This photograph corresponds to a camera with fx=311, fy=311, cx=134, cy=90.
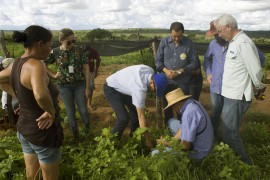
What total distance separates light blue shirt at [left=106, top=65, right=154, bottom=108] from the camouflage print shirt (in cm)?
60

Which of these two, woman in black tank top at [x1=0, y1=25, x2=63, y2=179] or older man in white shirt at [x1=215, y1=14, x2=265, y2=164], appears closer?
woman in black tank top at [x1=0, y1=25, x2=63, y2=179]

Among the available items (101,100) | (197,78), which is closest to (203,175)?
(197,78)

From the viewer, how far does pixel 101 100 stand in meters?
7.20

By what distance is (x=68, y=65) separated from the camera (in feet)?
14.2

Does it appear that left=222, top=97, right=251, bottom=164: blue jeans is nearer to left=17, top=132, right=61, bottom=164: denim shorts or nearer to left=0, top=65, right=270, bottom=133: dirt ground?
left=0, top=65, right=270, bottom=133: dirt ground

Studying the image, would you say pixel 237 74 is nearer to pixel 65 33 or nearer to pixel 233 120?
pixel 233 120

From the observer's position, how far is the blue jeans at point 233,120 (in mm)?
3598

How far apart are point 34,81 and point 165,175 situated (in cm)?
144

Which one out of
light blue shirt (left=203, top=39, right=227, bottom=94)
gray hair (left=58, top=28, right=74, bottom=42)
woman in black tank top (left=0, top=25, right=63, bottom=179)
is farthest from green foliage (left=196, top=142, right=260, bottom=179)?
gray hair (left=58, top=28, right=74, bottom=42)

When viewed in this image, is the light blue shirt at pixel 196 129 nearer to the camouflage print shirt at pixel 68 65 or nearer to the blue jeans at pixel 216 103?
the blue jeans at pixel 216 103

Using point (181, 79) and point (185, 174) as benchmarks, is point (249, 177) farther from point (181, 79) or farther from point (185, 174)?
point (181, 79)

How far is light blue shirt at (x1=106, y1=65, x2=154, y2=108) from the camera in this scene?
11.3 feet

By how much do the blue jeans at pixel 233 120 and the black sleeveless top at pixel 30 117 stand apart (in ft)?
6.55

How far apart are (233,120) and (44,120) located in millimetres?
2188
